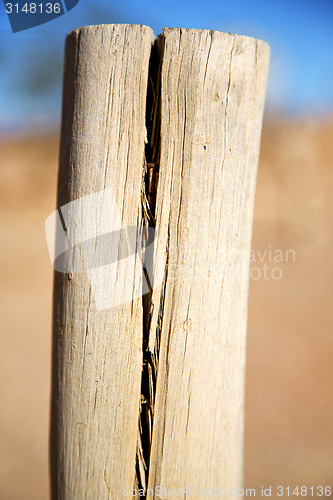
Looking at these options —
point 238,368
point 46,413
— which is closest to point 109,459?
point 238,368

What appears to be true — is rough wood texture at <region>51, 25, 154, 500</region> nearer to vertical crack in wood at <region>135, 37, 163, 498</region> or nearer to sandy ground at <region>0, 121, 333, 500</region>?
vertical crack in wood at <region>135, 37, 163, 498</region>

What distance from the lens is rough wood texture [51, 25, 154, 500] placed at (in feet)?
3.54

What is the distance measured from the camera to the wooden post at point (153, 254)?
1082 mm

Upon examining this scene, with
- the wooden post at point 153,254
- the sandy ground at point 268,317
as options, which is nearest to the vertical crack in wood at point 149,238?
the wooden post at point 153,254

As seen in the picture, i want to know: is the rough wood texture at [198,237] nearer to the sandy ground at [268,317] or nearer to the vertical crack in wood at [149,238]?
the vertical crack in wood at [149,238]

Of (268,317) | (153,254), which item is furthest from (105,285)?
(268,317)

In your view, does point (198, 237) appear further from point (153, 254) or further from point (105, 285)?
point (105, 285)

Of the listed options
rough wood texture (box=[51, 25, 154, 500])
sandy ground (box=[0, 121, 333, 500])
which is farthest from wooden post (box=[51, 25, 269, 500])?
sandy ground (box=[0, 121, 333, 500])

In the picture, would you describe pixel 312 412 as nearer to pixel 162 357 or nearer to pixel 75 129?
pixel 162 357

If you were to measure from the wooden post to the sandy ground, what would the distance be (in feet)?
7.41

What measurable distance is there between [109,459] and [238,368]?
45cm

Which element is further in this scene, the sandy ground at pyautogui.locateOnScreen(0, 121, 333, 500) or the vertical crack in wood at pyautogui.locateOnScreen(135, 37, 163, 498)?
the sandy ground at pyautogui.locateOnScreen(0, 121, 333, 500)

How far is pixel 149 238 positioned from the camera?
111 cm

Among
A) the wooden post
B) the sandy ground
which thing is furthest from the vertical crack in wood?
the sandy ground
